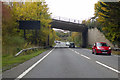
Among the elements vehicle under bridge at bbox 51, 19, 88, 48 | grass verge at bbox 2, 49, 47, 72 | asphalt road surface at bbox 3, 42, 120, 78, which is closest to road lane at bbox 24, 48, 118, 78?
asphalt road surface at bbox 3, 42, 120, 78

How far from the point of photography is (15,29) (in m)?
29.2

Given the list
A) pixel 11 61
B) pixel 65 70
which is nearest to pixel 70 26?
pixel 11 61

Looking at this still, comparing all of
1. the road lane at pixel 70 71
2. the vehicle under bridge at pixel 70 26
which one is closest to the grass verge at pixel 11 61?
the road lane at pixel 70 71

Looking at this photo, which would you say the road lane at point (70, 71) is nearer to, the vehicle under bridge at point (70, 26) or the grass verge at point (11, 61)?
the grass verge at point (11, 61)

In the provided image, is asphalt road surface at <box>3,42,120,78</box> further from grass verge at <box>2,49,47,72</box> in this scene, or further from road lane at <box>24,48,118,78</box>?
grass verge at <box>2,49,47,72</box>

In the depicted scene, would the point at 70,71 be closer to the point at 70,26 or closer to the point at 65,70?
the point at 65,70

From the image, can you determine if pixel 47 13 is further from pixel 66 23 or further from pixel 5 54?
pixel 5 54

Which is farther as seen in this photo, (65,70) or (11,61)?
(11,61)

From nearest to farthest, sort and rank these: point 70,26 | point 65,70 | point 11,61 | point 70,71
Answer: point 70,71, point 65,70, point 11,61, point 70,26

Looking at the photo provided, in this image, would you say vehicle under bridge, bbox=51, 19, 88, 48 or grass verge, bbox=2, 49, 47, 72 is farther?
vehicle under bridge, bbox=51, 19, 88, 48

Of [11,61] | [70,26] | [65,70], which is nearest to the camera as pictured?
[65,70]

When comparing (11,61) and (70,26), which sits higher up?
(70,26)

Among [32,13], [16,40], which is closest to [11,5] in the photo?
[32,13]

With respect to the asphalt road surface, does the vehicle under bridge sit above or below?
above
